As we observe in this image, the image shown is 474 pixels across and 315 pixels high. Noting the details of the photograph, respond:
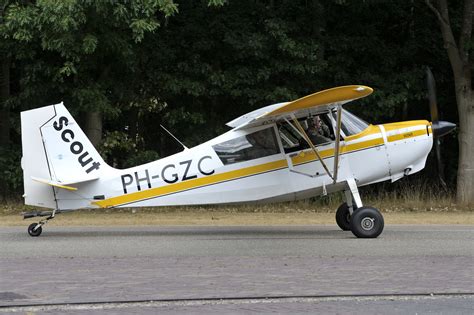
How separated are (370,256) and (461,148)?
49.6 ft

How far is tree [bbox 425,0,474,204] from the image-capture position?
2495cm

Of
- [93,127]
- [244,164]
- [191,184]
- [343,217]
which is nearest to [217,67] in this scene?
[93,127]

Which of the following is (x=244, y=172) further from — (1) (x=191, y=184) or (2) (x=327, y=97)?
(2) (x=327, y=97)

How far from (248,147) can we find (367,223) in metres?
2.69

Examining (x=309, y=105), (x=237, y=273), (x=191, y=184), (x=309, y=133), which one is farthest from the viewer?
(x=309, y=133)

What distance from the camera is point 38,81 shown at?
77.4 feet

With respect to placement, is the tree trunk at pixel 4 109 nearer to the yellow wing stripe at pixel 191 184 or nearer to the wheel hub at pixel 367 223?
the yellow wing stripe at pixel 191 184

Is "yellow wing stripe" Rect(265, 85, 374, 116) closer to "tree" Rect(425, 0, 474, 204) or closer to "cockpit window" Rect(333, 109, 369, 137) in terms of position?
"cockpit window" Rect(333, 109, 369, 137)

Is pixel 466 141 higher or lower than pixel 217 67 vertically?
lower

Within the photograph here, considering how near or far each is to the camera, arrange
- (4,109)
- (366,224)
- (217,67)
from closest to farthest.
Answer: (366,224)
(217,67)
(4,109)

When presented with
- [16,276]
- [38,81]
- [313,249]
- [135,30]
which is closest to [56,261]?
[16,276]

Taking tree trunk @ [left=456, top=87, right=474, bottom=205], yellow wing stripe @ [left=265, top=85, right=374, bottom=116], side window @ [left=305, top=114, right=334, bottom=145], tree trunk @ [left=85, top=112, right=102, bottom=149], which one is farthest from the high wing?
tree trunk @ [left=456, top=87, right=474, bottom=205]

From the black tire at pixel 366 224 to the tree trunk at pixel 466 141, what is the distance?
→ 11870 mm

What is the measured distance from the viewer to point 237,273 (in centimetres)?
975
